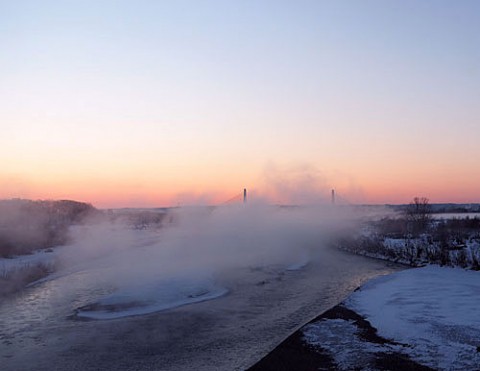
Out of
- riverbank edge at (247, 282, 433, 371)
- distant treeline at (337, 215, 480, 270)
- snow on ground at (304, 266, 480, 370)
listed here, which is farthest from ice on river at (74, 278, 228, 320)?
distant treeline at (337, 215, 480, 270)

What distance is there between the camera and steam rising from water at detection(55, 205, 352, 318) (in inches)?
741

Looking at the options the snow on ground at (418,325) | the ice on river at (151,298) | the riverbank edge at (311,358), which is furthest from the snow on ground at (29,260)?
the snow on ground at (418,325)

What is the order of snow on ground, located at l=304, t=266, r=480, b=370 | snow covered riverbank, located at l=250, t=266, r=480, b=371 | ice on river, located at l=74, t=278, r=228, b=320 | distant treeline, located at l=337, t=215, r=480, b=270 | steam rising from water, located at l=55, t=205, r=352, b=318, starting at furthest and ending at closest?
distant treeline, located at l=337, t=215, r=480, b=270 < steam rising from water, located at l=55, t=205, r=352, b=318 < ice on river, located at l=74, t=278, r=228, b=320 < snow on ground, located at l=304, t=266, r=480, b=370 < snow covered riverbank, located at l=250, t=266, r=480, b=371

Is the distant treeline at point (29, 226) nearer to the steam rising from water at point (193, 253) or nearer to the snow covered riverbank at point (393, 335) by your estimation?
the steam rising from water at point (193, 253)

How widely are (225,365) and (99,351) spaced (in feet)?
11.2

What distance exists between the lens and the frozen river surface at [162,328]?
10.7 m

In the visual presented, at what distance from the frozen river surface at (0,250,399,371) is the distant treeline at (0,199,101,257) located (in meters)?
9.76

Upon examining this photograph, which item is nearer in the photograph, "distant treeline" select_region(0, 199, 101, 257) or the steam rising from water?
the steam rising from water

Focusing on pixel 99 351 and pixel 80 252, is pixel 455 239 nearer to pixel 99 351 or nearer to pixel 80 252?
pixel 80 252

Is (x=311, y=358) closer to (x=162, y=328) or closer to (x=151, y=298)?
(x=162, y=328)

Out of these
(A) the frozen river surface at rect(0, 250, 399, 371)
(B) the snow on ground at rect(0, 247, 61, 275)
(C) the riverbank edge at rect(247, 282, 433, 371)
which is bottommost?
(A) the frozen river surface at rect(0, 250, 399, 371)

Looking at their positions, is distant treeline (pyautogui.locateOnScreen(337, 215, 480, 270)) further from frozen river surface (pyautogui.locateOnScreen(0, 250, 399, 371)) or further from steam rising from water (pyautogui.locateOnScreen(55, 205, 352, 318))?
frozen river surface (pyautogui.locateOnScreen(0, 250, 399, 371))

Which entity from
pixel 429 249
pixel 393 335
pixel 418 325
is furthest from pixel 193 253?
pixel 393 335

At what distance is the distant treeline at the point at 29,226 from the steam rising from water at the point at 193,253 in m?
2.06
